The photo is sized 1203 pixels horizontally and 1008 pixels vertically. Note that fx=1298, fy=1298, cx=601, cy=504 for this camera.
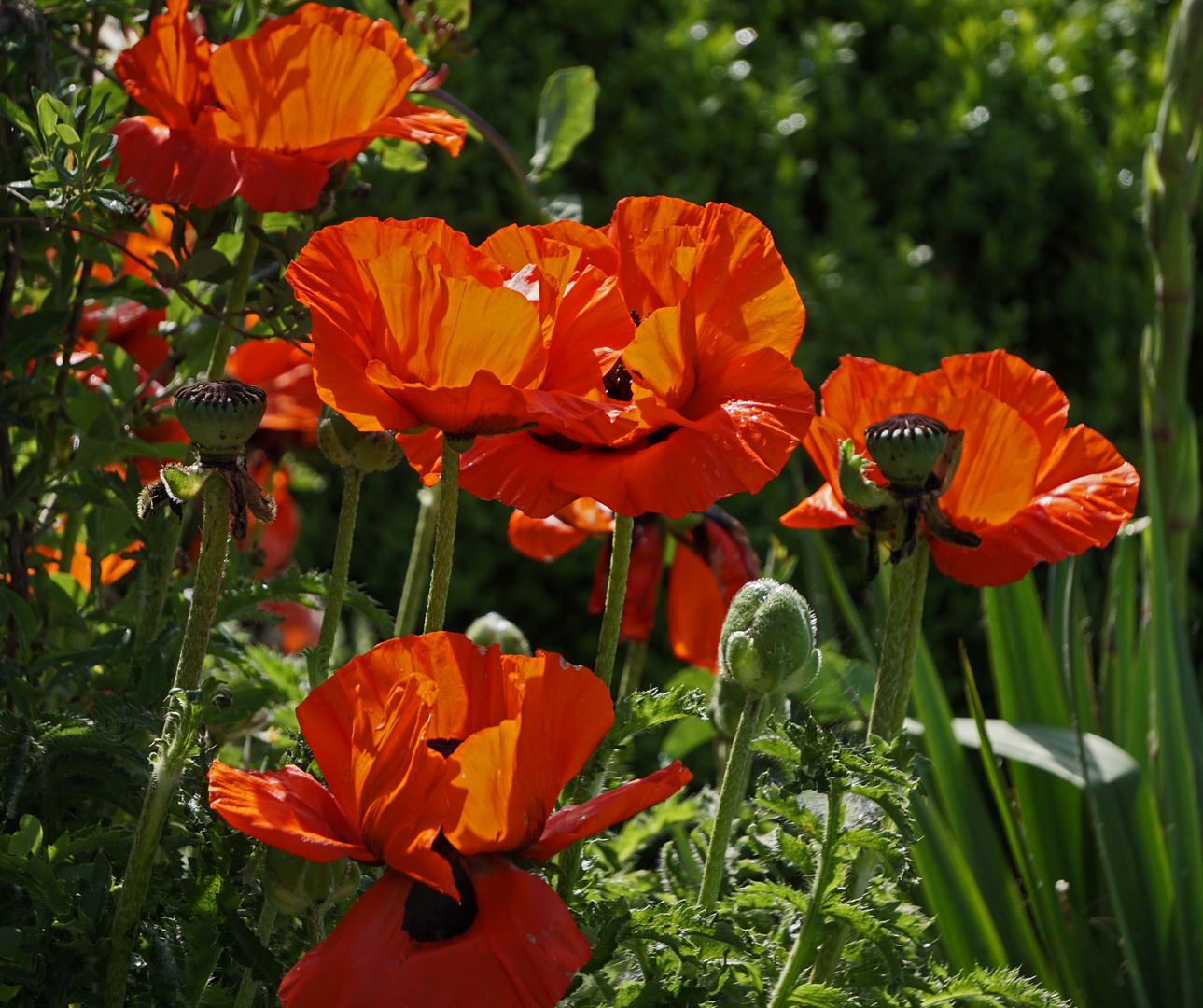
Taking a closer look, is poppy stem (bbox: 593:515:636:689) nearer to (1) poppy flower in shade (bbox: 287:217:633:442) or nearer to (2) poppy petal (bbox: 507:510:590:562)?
(1) poppy flower in shade (bbox: 287:217:633:442)

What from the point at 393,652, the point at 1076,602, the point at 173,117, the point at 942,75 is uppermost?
the point at 942,75

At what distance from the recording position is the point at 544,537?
102 cm

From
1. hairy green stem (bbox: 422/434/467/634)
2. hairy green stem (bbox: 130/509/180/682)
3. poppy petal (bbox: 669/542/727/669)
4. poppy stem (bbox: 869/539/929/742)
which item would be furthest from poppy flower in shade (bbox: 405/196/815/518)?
poppy petal (bbox: 669/542/727/669)

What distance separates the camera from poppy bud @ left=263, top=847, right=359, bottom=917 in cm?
53

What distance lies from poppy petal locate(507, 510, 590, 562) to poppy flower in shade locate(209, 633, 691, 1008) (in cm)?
43

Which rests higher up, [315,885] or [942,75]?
[942,75]

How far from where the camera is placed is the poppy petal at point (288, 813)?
0.47 m

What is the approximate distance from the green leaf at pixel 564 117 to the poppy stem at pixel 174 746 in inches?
24.0

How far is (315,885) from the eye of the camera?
53 centimetres

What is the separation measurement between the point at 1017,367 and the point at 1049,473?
65mm

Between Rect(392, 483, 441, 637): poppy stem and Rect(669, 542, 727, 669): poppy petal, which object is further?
Rect(669, 542, 727, 669): poppy petal

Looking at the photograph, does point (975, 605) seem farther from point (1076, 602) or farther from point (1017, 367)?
point (1017, 367)

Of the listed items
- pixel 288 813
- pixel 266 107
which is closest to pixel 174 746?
pixel 288 813

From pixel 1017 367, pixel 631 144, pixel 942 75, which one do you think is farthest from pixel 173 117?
pixel 942 75
